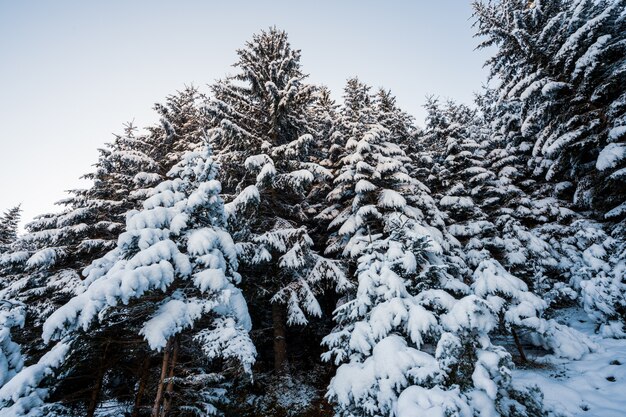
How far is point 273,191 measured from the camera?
13.9 m

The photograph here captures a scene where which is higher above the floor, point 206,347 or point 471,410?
point 206,347

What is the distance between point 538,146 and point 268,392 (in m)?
19.1

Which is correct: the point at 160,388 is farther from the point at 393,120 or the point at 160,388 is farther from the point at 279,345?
the point at 393,120

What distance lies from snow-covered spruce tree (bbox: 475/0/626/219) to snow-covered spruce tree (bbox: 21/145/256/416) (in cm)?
1604

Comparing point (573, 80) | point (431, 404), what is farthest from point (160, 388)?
point (573, 80)

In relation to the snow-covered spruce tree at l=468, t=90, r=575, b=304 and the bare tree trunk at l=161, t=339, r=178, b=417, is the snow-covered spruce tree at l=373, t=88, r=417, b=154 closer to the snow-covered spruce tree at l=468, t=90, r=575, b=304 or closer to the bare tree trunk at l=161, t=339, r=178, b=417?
the snow-covered spruce tree at l=468, t=90, r=575, b=304

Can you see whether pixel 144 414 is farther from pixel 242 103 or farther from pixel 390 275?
pixel 242 103

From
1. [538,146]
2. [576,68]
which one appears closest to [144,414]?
[538,146]

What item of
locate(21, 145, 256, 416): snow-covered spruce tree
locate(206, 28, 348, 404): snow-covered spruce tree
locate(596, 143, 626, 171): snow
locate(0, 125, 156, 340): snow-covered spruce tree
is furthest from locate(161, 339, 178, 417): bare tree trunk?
locate(596, 143, 626, 171): snow

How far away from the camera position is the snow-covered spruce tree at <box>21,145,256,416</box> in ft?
18.2

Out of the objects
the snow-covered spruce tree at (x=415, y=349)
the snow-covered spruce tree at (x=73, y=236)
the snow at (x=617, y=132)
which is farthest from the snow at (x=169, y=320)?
the snow at (x=617, y=132)

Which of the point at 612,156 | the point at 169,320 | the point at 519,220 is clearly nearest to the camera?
the point at 169,320

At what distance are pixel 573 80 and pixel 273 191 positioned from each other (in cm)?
1687

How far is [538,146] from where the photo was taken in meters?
16.9
